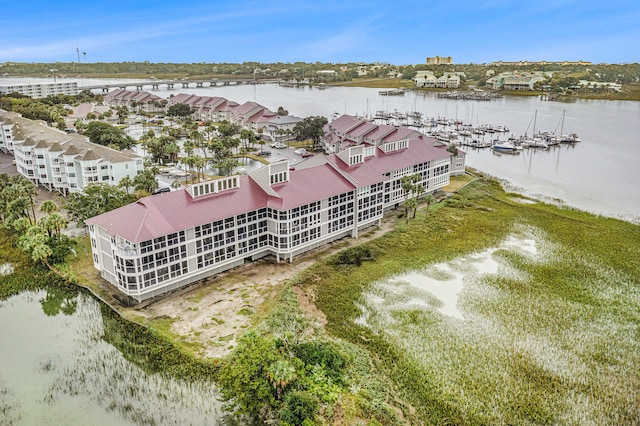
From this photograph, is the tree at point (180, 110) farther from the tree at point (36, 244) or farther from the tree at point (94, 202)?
the tree at point (36, 244)

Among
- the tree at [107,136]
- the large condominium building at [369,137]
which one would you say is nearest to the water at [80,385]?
the large condominium building at [369,137]

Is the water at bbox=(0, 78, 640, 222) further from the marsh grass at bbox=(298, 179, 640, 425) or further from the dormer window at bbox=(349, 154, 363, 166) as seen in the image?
the dormer window at bbox=(349, 154, 363, 166)

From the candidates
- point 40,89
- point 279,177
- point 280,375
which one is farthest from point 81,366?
point 40,89

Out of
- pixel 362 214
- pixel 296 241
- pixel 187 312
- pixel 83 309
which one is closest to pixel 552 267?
pixel 362 214

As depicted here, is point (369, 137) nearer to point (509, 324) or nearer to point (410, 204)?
point (410, 204)

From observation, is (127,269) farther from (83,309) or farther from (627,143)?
(627,143)
